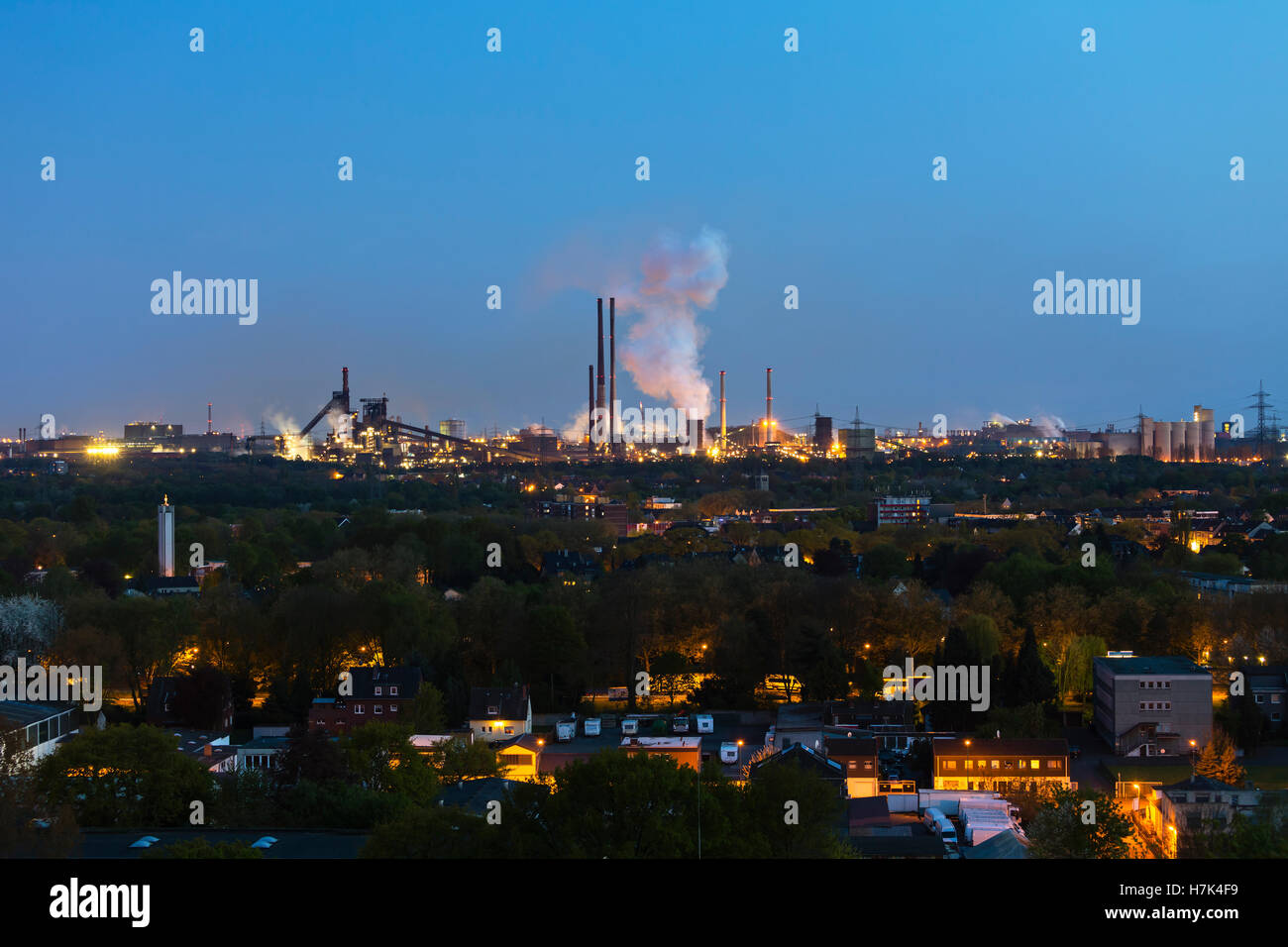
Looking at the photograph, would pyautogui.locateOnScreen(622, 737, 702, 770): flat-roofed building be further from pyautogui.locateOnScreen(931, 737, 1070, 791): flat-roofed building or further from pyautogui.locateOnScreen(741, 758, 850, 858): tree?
pyautogui.locateOnScreen(741, 758, 850, 858): tree

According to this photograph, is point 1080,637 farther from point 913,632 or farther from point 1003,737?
point 1003,737

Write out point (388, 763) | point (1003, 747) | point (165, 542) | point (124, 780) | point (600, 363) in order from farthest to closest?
point (600, 363)
point (165, 542)
point (1003, 747)
point (388, 763)
point (124, 780)

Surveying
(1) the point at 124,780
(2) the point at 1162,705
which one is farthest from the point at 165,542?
(2) the point at 1162,705

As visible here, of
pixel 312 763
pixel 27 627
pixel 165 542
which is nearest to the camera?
pixel 312 763

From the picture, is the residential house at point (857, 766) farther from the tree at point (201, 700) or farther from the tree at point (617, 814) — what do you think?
the tree at point (201, 700)

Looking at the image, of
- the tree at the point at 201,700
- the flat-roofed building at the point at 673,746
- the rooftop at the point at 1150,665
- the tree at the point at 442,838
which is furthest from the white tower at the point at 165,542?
the tree at the point at 442,838

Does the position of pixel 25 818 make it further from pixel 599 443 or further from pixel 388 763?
pixel 599 443

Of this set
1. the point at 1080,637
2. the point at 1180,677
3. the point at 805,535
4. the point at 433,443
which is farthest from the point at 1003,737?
the point at 433,443
